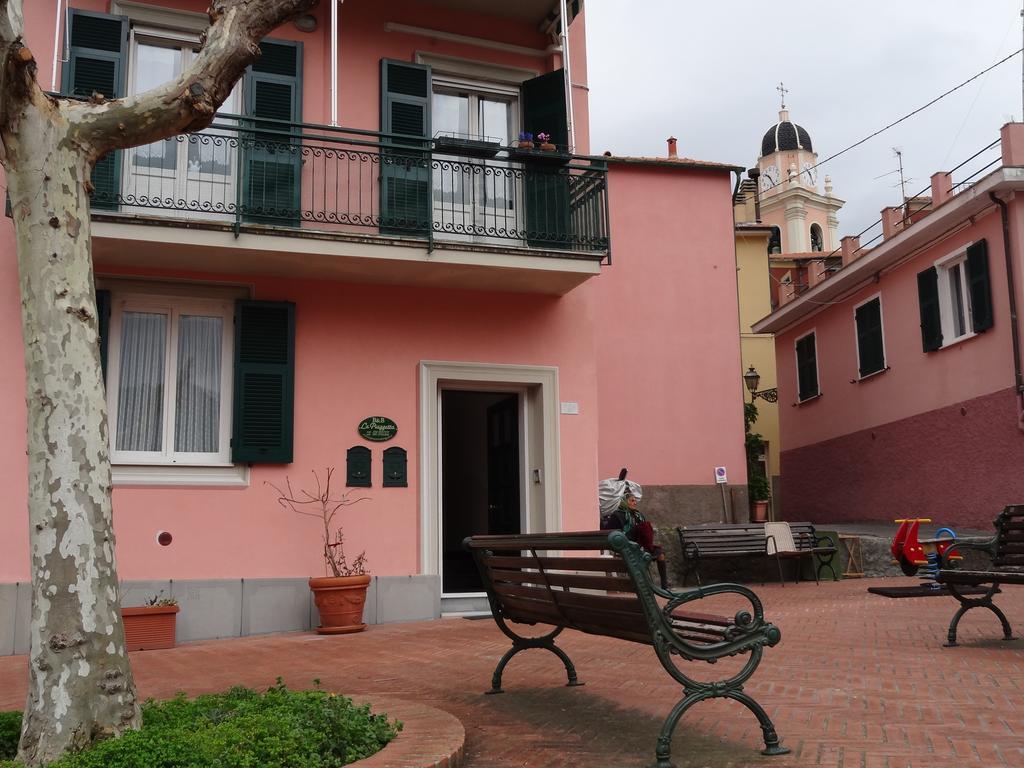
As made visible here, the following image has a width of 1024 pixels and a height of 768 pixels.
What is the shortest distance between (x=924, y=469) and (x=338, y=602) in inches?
480

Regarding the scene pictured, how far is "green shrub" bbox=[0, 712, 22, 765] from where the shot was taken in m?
4.12

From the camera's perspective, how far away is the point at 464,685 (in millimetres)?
6195

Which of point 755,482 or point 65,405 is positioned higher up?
point 65,405

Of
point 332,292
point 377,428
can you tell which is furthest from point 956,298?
point 332,292

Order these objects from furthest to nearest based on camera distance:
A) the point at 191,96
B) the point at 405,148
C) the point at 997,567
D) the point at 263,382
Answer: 1. the point at 405,148
2. the point at 263,382
3. the point at 997,567
4. the point at 191,96

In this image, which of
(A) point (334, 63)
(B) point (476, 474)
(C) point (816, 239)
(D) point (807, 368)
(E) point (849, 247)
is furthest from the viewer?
(C) point (816, 239)

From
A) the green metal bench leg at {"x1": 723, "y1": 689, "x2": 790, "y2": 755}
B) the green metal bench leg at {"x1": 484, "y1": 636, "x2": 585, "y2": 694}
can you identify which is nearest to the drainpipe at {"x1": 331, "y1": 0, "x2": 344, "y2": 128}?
the green metal bench leg at {"x1": 484, "y1": 636, "x2": 585, "y2": 694}

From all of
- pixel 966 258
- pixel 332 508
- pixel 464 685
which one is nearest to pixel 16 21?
pixel 464 685

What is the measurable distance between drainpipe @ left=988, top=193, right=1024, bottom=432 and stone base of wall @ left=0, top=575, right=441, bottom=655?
32.3ft

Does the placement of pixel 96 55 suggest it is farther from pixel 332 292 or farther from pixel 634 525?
pixel 634 525

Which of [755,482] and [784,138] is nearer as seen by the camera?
[755,482]

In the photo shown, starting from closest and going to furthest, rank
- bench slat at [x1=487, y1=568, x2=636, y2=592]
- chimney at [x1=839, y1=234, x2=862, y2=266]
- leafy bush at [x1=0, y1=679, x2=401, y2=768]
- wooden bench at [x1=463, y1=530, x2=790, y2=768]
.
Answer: leafy bush at [x1=0, y1=679, x2=401, y2=768]
wooden bench at [x1=463, y1=530, x2=790, y2=768]
bench slat at [x1=487, y1=568, x2=636, y2=592]
chimney at [x1=839, y1=234, x2=862, y2=266]

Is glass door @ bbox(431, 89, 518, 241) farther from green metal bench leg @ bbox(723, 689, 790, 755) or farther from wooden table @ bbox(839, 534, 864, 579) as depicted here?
wooden table @ bbox(839, 534, 864, 579)

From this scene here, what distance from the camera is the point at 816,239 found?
213 feet
